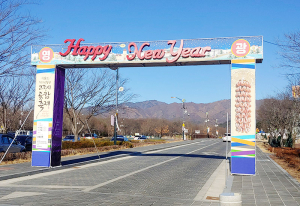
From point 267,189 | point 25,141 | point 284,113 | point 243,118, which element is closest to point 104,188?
point 267,189

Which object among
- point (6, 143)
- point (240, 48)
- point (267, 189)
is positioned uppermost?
point (240, 48)

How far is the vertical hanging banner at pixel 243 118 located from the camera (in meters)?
12.9

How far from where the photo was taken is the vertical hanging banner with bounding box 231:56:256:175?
42.3 feet

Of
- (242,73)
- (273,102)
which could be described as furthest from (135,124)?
(242,73)

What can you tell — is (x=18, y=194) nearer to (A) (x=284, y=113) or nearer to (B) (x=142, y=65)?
(B) (x=142, y=65)

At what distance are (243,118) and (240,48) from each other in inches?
111

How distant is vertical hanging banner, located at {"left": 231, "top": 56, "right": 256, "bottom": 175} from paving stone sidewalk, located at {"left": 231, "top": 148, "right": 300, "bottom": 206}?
580 millimetres

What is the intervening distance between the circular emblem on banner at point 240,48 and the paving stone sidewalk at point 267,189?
488 cm

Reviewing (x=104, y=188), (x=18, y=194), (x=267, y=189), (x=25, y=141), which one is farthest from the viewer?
(x=25, y=141)

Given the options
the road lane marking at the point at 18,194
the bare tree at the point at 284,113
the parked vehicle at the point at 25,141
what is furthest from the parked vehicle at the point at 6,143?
the bare tree at the point at 284,113

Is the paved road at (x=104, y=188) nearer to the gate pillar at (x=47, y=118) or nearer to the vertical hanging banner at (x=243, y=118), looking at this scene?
the gate pillar at (x=47, y=118)

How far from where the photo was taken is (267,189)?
32.7ft

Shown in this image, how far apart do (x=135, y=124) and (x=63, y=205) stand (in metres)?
113

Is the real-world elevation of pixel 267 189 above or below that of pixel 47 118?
below
